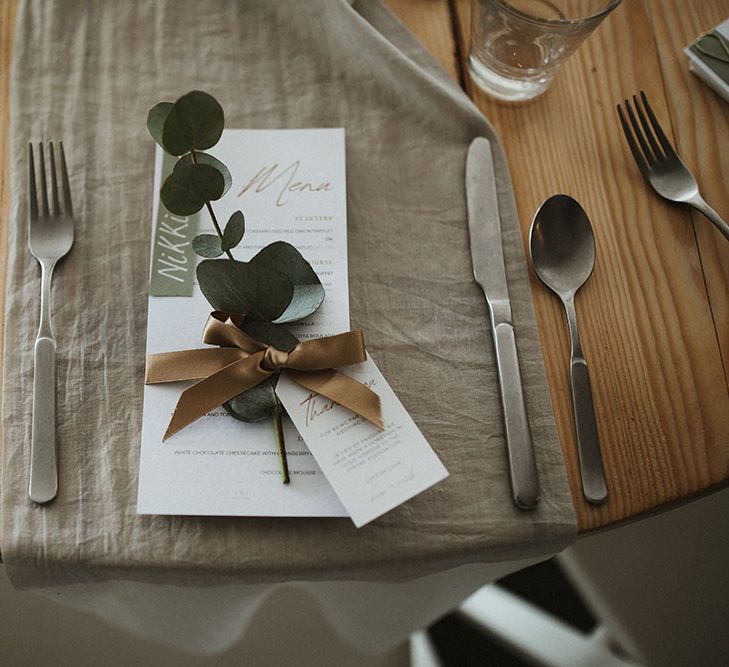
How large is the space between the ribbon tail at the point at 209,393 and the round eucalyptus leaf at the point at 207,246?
83 mm

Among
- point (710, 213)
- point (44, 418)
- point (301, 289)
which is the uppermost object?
point (710, 213)

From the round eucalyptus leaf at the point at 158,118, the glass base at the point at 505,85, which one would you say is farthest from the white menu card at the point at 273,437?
the glass base at the point at 505,85

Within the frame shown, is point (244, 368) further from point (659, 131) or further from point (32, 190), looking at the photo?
point (659, 131)

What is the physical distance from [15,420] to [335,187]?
1.03ft

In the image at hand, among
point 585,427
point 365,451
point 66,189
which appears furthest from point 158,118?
point 585,427

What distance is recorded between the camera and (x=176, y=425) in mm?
487

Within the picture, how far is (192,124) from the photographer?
44 cm

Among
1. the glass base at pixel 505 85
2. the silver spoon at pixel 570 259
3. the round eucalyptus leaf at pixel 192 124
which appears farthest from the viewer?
the glass base at pixel 505 85

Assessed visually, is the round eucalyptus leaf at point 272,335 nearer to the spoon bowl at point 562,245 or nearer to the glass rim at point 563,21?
the spoon bowl at point 562,245

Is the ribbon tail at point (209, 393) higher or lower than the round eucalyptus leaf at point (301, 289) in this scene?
lower

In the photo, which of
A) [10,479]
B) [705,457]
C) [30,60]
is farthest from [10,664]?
[705,457]

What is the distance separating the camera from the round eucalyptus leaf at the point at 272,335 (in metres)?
0.50

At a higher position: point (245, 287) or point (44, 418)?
point (245, 287)

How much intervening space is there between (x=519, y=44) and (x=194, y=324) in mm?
397
